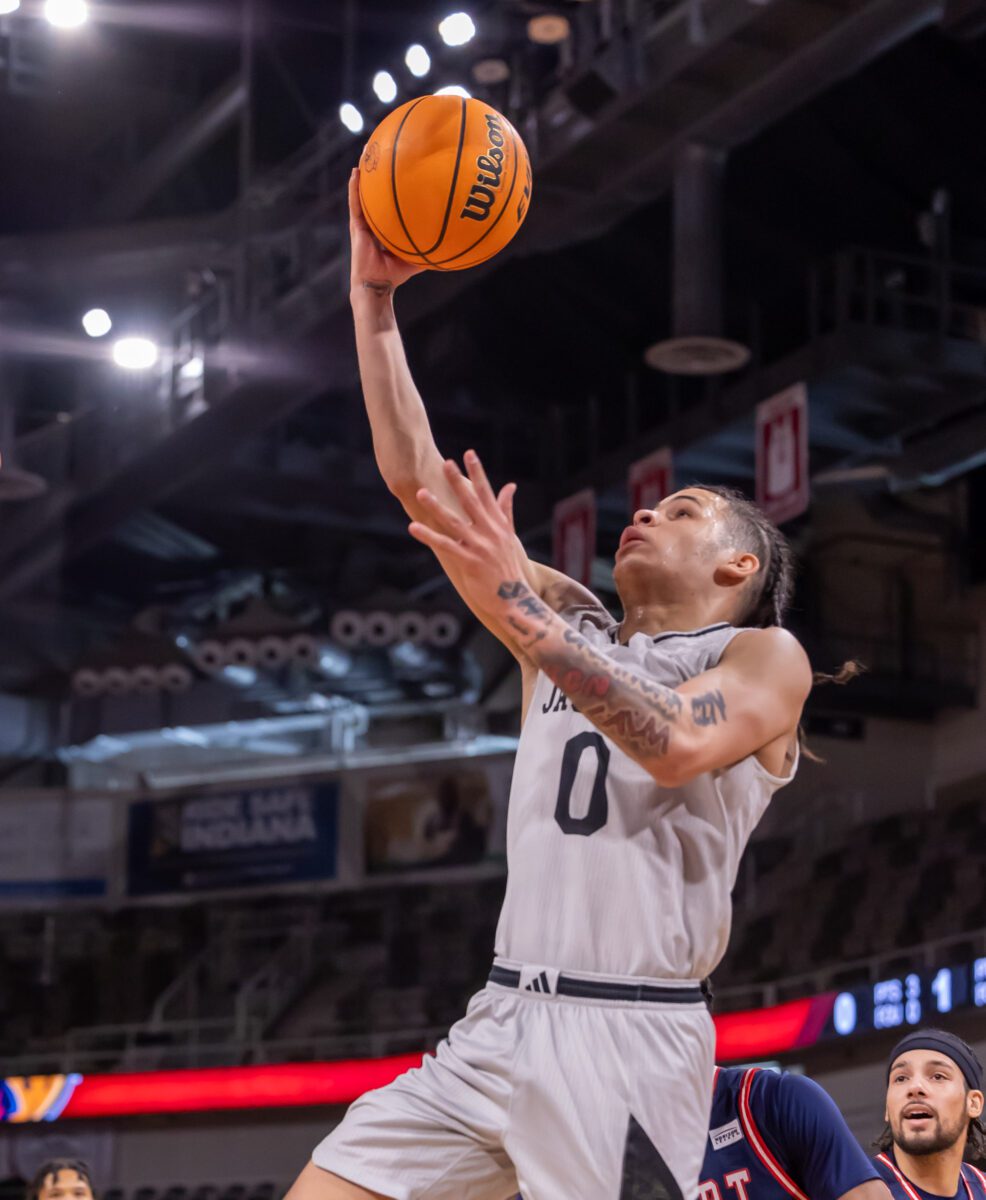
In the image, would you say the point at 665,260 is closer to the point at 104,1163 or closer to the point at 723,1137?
the point at 104,1163

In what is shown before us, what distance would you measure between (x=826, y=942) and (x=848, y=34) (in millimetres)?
8929

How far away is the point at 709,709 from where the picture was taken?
2.93m

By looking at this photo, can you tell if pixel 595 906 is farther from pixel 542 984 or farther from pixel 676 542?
pixel 676 542

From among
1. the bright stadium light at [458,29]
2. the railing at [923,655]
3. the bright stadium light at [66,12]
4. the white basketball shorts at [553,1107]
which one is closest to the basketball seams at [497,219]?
the white basketball shorts at [553,1107]

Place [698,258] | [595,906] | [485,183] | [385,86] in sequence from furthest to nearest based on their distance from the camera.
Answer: [385,86]
[698,258]
[485,183]
[595,906]

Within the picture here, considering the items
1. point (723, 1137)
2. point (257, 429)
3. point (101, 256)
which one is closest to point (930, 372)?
point (257, 429)

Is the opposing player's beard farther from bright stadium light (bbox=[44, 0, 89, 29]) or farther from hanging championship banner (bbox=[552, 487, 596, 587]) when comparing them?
bright stadium light (bbox=[44, 0, 89, 29])

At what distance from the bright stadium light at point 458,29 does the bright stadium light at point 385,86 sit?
1172mm

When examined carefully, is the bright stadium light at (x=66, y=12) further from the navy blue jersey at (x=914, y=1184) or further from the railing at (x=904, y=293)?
the navy blue jersey at (x=914, y=1184)

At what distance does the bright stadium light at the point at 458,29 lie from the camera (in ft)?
43.0

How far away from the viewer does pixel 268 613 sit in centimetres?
1920

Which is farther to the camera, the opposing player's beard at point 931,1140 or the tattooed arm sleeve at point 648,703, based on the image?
the opposing player's beard at point 931,1140

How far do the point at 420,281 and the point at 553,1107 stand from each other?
37.9 feet

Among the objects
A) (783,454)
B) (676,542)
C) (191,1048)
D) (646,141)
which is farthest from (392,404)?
(191,1048)
